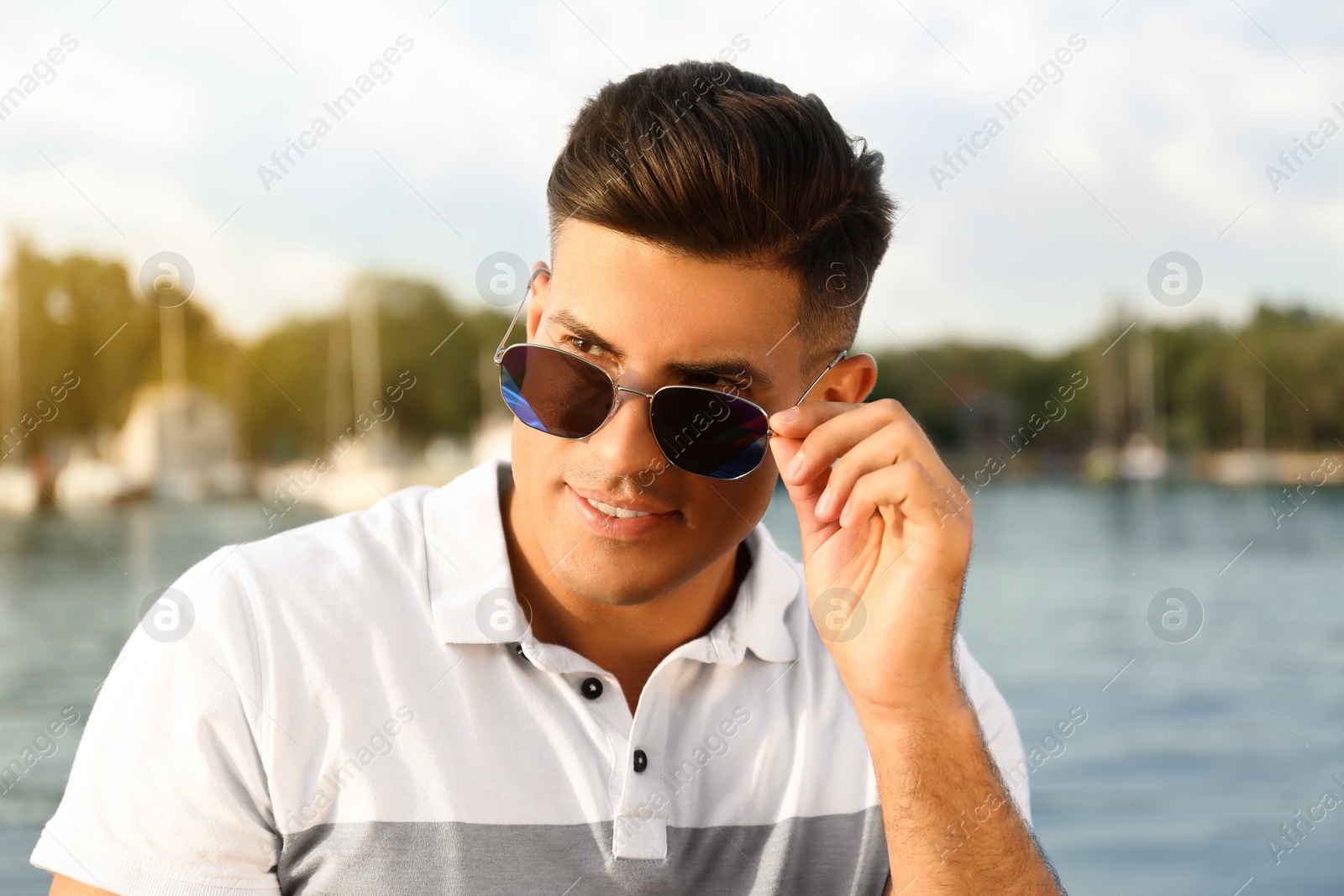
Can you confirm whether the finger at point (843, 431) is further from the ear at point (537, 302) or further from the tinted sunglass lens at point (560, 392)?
the ear at point (537, 302)

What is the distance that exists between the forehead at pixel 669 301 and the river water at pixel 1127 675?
2.79 metres

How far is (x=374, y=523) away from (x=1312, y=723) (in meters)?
13.2

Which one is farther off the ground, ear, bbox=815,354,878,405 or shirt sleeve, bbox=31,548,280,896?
ear, bbox=815,354,878,405

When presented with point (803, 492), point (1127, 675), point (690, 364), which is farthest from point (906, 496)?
point (1127, 675)

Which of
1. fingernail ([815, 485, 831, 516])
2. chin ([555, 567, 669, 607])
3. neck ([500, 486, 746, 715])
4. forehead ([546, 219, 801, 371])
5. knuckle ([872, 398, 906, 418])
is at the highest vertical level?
forehead ([546, 219, 801, 371])

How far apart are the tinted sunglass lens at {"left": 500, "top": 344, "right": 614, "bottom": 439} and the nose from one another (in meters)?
0.02

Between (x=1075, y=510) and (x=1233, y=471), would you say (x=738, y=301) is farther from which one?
(x=1233, y=471)

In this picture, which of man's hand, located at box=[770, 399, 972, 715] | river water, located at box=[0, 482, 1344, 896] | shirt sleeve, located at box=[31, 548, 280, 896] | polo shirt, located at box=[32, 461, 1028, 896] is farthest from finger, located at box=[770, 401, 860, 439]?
river water, located at box=[0, 482, 1344, 896]

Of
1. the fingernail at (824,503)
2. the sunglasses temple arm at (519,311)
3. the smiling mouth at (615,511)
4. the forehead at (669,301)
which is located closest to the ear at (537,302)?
the sunglasses temple arm at (519,311)

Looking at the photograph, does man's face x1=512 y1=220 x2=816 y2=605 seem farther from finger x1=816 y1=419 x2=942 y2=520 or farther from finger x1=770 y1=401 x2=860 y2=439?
finger x1=816 y1=419 x2=942 y2=520

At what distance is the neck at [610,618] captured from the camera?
8.07 ft

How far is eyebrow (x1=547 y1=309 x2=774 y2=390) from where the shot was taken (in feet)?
7.63

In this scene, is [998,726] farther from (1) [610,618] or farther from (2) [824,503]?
(1) [610,618]

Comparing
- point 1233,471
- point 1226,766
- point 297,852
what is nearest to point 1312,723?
point 1226,766
